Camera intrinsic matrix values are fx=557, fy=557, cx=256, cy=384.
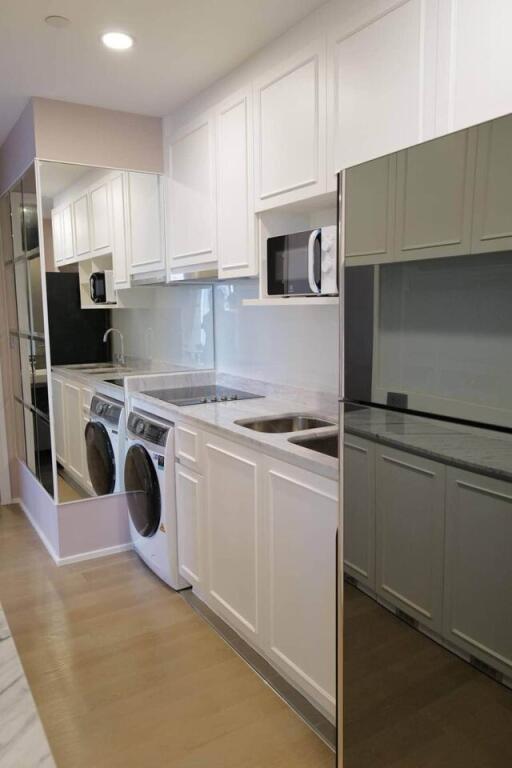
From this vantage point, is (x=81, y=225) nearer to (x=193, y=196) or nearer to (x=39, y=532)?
(x=193, y=196)

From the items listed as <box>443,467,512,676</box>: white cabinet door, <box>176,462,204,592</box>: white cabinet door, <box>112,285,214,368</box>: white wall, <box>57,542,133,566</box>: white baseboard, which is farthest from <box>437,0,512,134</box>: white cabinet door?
<box>57,542,133,566</box>: white baseboard

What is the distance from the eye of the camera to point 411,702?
1.06m

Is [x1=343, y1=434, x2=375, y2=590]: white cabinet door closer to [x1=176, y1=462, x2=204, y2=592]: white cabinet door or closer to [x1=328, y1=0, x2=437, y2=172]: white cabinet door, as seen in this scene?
[x1=328, y1=0, x2=437, y2=172]: white cabinet door

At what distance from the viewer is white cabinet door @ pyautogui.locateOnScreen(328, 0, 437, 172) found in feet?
5.37

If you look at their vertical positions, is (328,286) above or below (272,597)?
above

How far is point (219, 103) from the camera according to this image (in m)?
2.74

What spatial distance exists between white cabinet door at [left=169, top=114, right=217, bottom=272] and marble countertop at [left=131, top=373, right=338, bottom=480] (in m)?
0.76

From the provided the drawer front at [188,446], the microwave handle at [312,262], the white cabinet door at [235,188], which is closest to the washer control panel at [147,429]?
the drawer front at [188,446]

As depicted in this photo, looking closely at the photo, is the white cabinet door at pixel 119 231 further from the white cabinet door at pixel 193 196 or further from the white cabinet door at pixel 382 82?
the white cabinet door at pixel 382 82

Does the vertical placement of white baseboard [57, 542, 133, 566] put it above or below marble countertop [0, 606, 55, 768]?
below

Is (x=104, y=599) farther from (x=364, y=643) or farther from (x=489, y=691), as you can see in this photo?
(x=489, y=691)

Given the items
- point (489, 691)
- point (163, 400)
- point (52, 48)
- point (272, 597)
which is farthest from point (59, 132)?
point (489, 691)

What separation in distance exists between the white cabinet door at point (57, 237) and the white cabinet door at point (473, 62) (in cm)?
226

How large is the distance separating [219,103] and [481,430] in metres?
2.40
